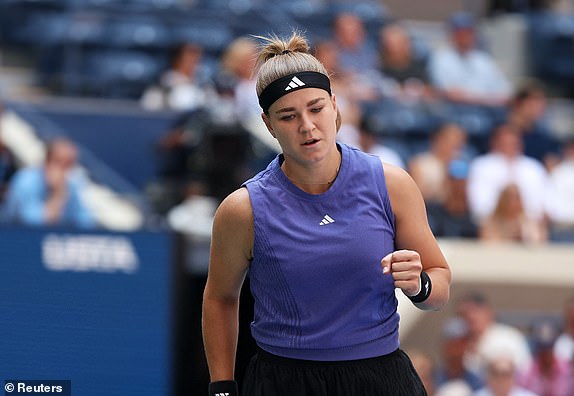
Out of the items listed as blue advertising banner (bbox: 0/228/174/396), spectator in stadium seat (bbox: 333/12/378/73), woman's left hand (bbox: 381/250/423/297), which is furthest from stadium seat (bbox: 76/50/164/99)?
woman's left hand (bbox: 381/250/423/297)

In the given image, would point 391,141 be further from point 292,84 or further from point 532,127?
point 292,84

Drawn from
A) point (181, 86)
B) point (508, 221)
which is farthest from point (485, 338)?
point (181, 86)

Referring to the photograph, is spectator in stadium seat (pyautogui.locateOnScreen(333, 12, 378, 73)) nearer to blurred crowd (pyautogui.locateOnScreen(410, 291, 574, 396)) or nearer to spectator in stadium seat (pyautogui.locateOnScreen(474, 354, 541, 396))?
blurred crowd (pyautogui.locateOnScreen(410, 291, 574, 396))

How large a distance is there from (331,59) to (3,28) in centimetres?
331

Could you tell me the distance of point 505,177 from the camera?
8586 mm

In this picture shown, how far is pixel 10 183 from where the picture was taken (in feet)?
23.4

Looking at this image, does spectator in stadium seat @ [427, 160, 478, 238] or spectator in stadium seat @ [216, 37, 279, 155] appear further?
spectator in stadium seat @ [216, 37, 279, 155]

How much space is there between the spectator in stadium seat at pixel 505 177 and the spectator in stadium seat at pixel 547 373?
1.31 metres

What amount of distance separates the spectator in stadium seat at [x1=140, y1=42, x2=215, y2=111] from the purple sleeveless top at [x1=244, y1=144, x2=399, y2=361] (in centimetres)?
568

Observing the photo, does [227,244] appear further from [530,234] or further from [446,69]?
[446,69]

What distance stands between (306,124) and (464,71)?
7948mm

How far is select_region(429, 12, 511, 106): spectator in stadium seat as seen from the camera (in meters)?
10.6

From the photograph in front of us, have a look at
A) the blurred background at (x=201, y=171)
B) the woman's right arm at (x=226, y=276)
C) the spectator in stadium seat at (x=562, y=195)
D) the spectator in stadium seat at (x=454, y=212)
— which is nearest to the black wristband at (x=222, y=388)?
the woman's right arm at (x=226, y=276)

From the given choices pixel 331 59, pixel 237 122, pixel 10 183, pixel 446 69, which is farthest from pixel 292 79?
pixel 446 69
